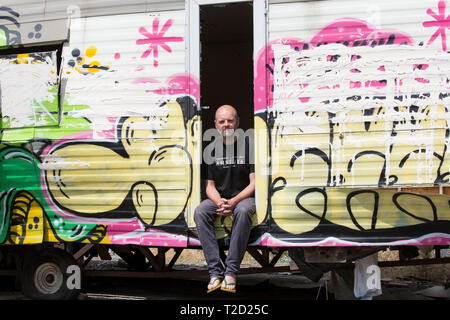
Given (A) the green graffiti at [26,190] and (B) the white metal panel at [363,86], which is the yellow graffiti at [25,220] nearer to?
(A) the green graffiti at [26,190]

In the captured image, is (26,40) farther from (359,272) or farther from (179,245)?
(359,272)

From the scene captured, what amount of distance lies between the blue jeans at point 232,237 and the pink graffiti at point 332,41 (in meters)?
1.03

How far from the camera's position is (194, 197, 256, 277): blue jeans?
158 inches

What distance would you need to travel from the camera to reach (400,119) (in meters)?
4.03

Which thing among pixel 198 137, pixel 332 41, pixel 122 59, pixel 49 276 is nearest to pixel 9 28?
pixel 122 59

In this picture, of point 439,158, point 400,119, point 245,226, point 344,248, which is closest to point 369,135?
point 400,119

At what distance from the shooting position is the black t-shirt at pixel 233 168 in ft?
14.3

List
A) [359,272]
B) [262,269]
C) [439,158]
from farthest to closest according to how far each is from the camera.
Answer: [262,269]
[359,272]
[439,158]

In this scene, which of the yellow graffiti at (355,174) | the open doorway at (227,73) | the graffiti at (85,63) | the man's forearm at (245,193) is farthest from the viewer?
the open doorway at (227,73)

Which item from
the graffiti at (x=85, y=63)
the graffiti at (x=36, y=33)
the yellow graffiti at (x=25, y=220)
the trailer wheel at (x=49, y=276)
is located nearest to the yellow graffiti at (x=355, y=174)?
the graffiti at (x=85, y=63)

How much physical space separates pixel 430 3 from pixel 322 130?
1.56 m

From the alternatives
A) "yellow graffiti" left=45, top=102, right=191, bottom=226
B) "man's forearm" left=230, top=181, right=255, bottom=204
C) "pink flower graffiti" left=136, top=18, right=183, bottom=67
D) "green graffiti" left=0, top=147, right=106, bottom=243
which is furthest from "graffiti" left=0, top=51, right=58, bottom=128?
"man's forearm" left=230, top=181, right=255, bottom=204

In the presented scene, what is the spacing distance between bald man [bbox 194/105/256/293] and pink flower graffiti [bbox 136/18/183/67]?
891 millimetres

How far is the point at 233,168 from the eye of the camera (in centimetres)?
438
